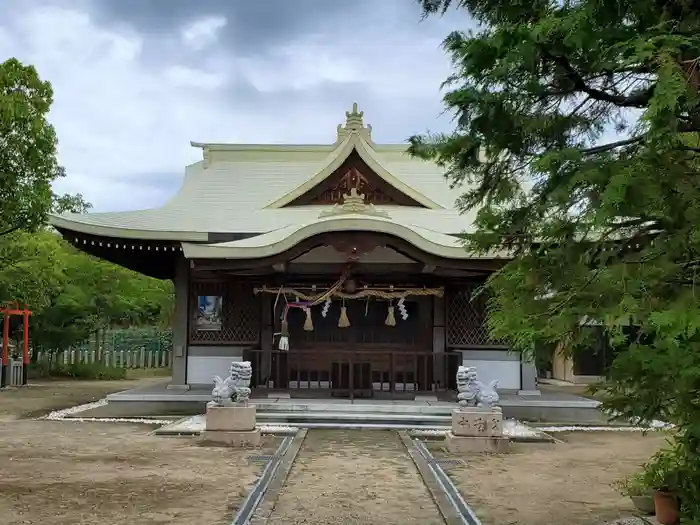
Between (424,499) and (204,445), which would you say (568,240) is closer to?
(424,499)

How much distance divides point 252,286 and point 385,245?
130 inches

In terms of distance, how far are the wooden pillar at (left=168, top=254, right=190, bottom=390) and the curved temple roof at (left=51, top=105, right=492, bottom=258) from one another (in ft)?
2.86

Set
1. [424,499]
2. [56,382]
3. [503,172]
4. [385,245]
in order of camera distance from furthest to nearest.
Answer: [56,382] < [385,245] < [424,499] < [503,172]

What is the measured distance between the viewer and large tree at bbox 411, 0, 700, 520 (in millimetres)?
2932

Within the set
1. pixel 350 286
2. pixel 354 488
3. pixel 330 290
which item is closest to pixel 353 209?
pixel 350 286

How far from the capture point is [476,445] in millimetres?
8734

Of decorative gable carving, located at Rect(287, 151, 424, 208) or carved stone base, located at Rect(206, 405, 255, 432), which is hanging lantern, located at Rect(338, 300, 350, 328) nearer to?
decorative gable carving, located at Rect(287, 151, 424, 208)

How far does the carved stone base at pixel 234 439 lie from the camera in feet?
29.6

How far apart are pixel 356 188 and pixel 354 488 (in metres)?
9.63

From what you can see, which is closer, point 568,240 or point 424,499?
point 568,240

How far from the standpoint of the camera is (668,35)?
2967 mm

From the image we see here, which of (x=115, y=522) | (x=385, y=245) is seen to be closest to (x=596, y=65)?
(x=115, y=522)

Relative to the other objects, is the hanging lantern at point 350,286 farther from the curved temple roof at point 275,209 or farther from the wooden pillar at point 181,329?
the wooden pillar at point 181,329

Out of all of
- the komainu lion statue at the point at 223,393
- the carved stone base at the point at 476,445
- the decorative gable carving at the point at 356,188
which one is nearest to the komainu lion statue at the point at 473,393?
the carved stone base at the point at 476,445
